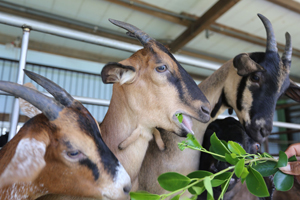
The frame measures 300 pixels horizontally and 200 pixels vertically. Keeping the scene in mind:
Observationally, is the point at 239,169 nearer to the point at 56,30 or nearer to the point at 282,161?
the point at 282,161

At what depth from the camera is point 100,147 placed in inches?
40.1

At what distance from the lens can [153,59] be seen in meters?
1.33

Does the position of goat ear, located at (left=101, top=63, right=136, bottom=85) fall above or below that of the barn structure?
below

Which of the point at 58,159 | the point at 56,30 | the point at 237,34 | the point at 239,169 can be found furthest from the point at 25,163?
the point at 237,34

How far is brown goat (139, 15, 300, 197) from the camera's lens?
4.62 ft

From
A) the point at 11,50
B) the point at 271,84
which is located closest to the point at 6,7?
the point at 11,50

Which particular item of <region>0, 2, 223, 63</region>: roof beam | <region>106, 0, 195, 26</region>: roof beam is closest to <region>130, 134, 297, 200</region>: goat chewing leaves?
<region>106, 0, 195, 26</region>: roof beam

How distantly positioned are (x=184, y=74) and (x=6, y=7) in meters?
4.22

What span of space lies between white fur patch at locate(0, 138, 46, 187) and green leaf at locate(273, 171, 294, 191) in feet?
2.46

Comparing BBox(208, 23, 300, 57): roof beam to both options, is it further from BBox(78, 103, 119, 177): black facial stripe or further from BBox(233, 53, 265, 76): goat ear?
BBox(78, 103, 119, 177): black facial stripe

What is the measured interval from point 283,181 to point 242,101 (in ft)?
2.47

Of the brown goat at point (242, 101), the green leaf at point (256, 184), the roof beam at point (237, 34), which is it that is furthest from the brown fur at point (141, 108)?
the roof beam at point (237, 34)

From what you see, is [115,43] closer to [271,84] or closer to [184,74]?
[184,74]

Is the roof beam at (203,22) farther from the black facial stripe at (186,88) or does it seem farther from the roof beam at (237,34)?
the black facial stripe at (186,88)
